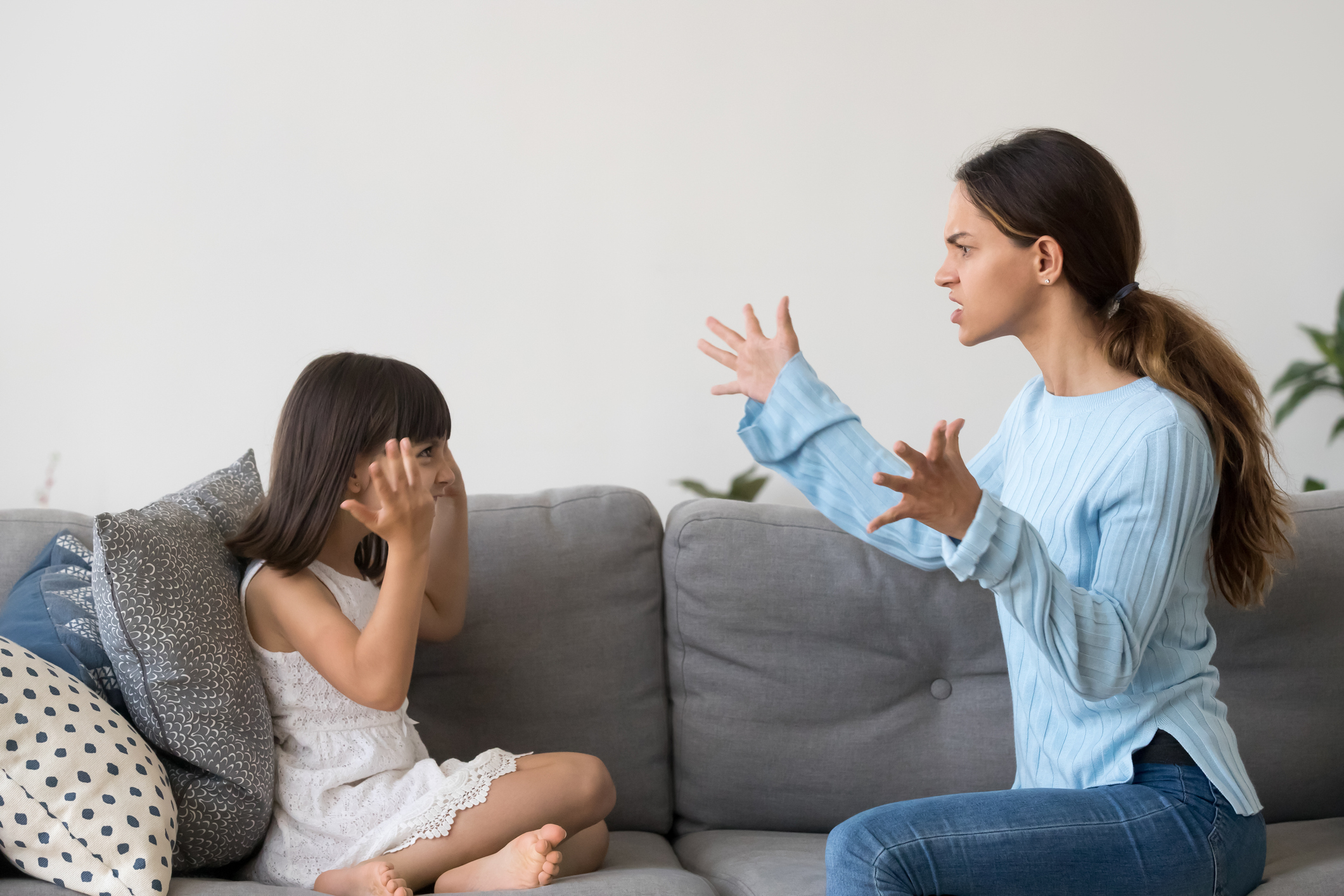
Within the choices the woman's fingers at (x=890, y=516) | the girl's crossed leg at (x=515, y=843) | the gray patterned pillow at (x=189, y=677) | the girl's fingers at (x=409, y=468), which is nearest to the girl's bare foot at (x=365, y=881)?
the girl's crossed leg at (x=515, y=843)

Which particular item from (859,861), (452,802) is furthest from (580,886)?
(859,861)

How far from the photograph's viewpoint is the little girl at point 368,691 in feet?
3.82

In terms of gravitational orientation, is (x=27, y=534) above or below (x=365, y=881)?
above

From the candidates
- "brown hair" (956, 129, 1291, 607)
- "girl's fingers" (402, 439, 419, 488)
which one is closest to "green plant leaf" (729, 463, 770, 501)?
"brown hair" (956, 129, 1291, 607)

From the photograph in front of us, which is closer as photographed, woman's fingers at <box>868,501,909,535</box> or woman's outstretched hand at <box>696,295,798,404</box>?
woman's fingers at <box>868,501,909,535</box>

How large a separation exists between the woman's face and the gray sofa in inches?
17.8

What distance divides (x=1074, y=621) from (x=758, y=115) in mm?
1649

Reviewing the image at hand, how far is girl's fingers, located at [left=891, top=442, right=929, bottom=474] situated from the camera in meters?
0.90

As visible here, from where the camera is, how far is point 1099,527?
115 centimetres

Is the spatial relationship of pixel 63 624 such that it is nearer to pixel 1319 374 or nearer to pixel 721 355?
pixel 721 355

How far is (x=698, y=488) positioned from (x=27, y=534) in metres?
1.29

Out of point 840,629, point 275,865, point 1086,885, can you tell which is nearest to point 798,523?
point 840,629

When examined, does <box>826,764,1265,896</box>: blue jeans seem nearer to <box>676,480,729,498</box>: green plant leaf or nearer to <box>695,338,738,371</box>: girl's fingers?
<box>695,338,738,371</box>: girl's fingers

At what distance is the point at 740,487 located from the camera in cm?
225
